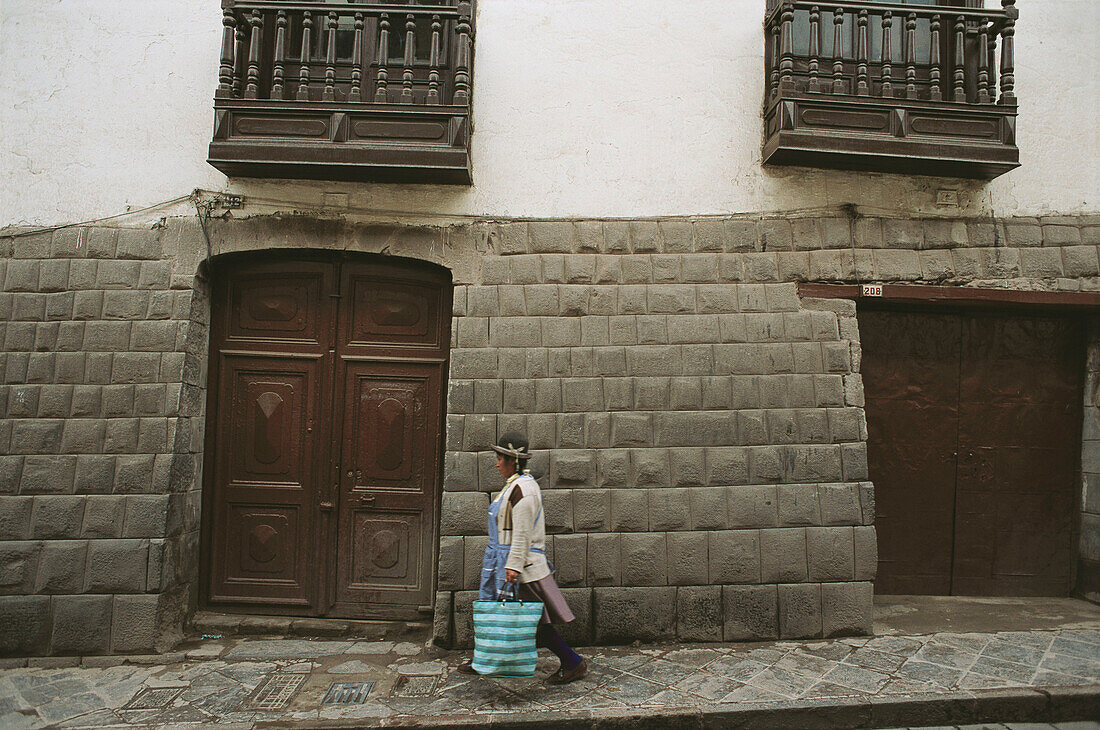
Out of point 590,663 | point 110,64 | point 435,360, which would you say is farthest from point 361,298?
point 590,663

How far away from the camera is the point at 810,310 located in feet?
18.8

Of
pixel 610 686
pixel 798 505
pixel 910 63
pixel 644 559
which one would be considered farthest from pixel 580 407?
pixel 910 63

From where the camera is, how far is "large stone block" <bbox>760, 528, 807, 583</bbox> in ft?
17.7

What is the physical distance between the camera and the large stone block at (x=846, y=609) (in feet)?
17.5

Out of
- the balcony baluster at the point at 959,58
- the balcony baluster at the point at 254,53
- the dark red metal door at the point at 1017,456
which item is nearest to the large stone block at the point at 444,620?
the balcony baluster at the point at 254,53

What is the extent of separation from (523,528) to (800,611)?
102 inches

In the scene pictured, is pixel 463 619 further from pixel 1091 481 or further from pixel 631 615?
pixel 1091 481

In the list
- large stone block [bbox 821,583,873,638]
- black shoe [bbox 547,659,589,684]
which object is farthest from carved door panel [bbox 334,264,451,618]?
large stone block [bbox 821,583,873,638]

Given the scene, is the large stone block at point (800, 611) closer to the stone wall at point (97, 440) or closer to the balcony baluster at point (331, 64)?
the stone wall at point (97, 440)

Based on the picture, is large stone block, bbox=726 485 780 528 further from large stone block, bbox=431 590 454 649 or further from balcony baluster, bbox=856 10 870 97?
balcony baluster, bbox=856 10 870 97

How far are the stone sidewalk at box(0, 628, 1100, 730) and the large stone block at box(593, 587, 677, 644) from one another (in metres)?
0.13

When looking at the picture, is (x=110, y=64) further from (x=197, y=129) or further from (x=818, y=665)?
(x=818, y=665)

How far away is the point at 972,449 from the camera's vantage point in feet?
20.5

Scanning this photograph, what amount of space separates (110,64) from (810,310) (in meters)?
6.41
